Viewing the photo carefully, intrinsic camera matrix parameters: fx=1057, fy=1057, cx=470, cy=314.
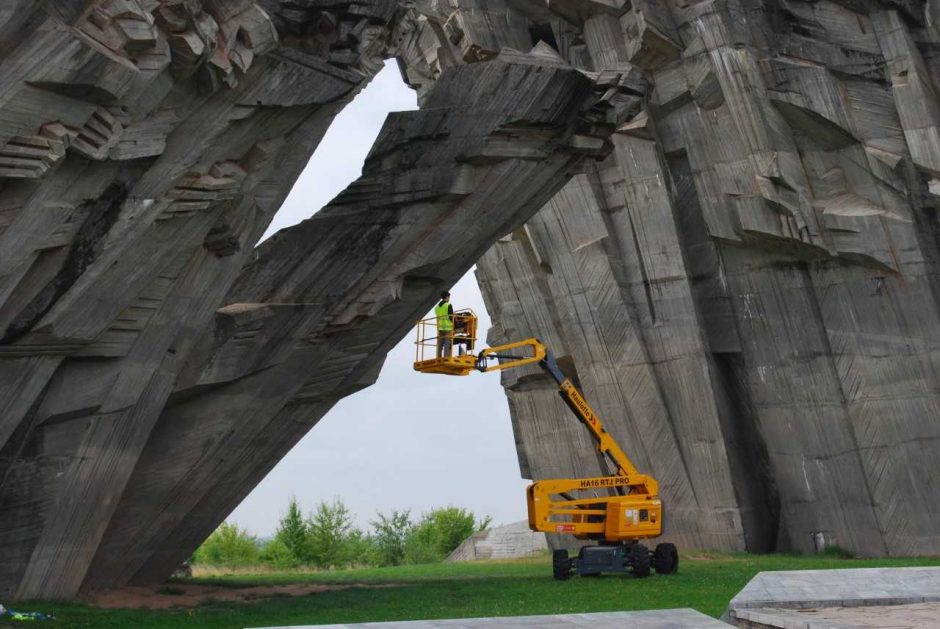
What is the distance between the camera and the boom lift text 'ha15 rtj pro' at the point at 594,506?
58.3 feet

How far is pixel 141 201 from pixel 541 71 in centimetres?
700

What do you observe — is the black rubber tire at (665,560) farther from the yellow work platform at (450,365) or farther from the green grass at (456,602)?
the yellow work platform at (450,365)

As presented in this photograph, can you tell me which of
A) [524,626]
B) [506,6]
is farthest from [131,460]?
[506,6]

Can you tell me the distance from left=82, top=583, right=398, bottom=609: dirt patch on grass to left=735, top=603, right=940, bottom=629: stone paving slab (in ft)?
32.4

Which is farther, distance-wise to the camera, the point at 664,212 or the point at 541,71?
the point at 664,212

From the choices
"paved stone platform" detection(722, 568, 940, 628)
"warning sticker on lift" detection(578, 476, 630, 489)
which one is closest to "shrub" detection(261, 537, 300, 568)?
"warning sticker on lift" detection(578, 476, 630, 489)

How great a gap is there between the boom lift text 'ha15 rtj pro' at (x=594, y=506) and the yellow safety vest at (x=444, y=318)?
68 millimetres

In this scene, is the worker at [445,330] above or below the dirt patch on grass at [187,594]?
above

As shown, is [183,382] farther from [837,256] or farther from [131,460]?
[837,256]

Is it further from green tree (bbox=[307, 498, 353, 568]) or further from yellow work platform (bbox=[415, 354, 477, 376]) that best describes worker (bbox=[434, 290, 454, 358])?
green tree (bbox=[307, 498, 353, 568])

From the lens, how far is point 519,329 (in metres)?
28.8

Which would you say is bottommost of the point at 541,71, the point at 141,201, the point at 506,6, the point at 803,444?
the point at 803,444

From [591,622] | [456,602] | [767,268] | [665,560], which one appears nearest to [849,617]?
[591,622]

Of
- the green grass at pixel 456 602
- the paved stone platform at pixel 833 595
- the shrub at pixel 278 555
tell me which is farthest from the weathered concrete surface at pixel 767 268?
the shrub at pixel 278 555
